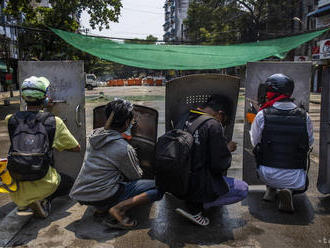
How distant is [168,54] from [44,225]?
11.2ft

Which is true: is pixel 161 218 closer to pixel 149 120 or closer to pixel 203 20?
pixel 149 120

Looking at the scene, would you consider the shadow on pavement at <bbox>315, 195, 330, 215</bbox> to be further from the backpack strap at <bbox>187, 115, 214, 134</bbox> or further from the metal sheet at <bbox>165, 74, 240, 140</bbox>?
the backpack strap at <bbox>187, 115, 214, 134</bbox>

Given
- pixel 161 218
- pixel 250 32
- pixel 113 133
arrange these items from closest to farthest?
1. pixel 113 133
2. pixel 161 218
3. pixel 250 32

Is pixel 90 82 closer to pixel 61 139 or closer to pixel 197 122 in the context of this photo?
pixel 61 139

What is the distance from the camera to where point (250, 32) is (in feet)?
117

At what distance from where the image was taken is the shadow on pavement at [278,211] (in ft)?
11.9

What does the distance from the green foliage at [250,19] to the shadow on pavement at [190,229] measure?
31435mm

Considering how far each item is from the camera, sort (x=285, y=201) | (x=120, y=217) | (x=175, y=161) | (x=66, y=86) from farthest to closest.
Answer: (x=66, y=86), (x=285, y=201), (x=120, y=217), (x=175, y=161)

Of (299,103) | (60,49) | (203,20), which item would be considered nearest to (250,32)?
(203,20)

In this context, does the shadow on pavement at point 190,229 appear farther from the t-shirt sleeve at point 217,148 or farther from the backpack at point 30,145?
the backpack at point 30,145

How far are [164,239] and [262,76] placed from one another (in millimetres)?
2335

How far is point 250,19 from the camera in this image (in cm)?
3619

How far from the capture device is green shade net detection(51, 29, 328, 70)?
18.6ft

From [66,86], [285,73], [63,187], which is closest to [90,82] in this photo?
[66,86]
